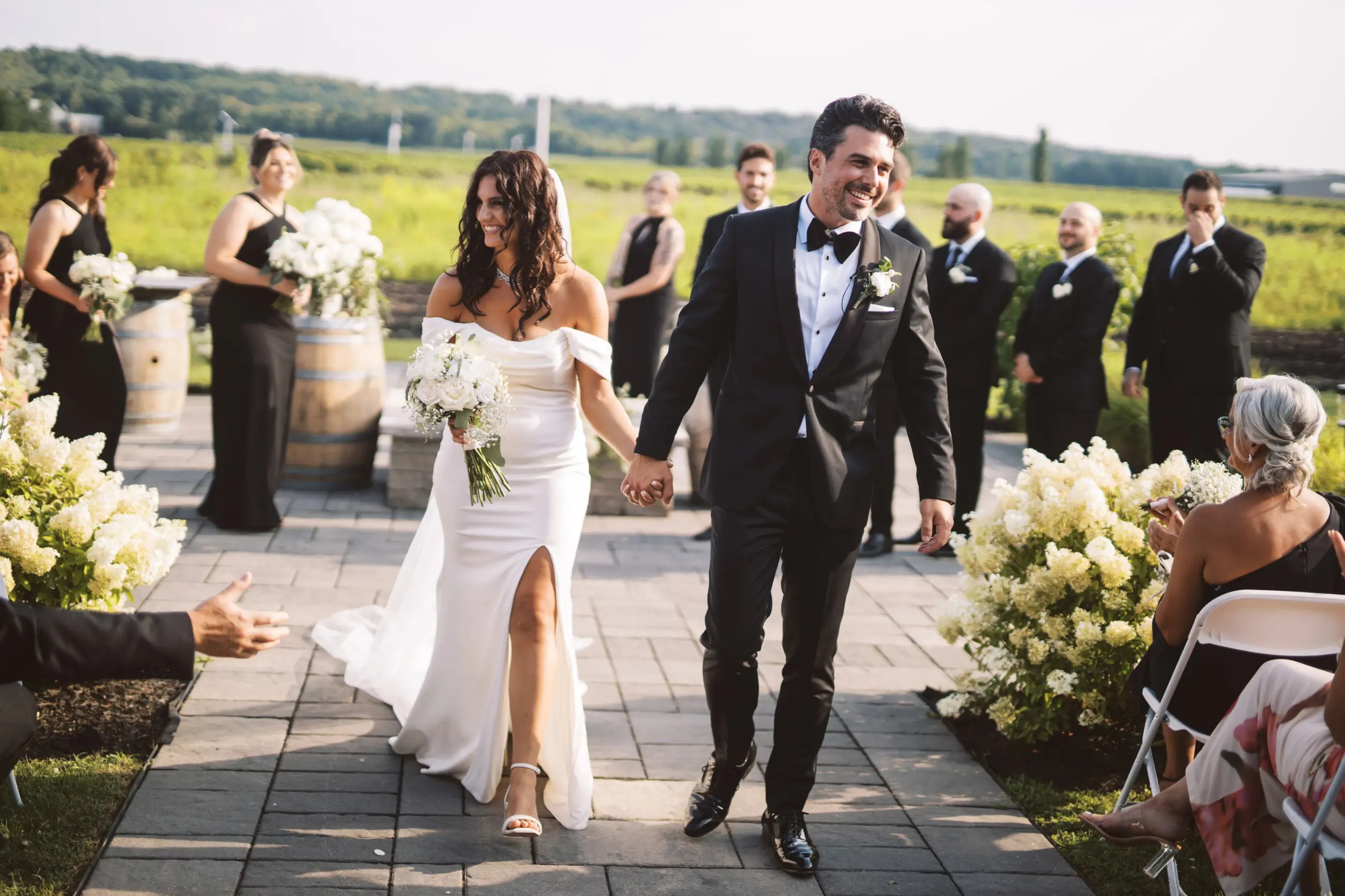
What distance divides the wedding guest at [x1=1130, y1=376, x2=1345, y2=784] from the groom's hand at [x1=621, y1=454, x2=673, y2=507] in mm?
1404

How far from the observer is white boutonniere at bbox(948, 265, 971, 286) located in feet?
23.9

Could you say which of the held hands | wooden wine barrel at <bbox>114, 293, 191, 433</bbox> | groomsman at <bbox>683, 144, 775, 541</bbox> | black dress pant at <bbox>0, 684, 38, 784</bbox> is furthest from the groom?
wooden wine barrel at <bbox>114, 293, 191, 433</bbox>

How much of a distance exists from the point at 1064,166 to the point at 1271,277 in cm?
507

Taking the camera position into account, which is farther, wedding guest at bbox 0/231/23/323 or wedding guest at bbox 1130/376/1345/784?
wedding guest at bbox 0/231/23/323

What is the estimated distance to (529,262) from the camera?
159 inches

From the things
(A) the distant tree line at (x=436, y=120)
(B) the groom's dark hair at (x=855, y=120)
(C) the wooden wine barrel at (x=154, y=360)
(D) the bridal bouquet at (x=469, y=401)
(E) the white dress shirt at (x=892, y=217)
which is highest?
(A) the distant tree line at (x=436, y=120)

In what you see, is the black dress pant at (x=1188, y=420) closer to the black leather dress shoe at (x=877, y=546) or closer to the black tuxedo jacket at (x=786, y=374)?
the black leather dress shoe at (x=877, y=546)

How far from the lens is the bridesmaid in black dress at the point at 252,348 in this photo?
22.7 feet

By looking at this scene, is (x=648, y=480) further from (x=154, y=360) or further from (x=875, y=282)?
(x=154, y=360)

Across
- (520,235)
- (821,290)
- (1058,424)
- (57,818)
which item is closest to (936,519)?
(821,290)

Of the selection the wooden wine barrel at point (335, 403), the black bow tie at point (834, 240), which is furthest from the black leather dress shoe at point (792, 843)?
the wooden wine barrel at point (335, 403)

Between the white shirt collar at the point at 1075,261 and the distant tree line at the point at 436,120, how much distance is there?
247 inches

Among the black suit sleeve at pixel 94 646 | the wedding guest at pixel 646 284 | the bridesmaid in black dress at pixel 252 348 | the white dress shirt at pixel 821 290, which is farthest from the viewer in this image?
the wedding guest at pixel 646 284

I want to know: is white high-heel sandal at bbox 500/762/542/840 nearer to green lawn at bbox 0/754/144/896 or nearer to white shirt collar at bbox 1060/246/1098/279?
green lawn at bbox 0/754/144/896
